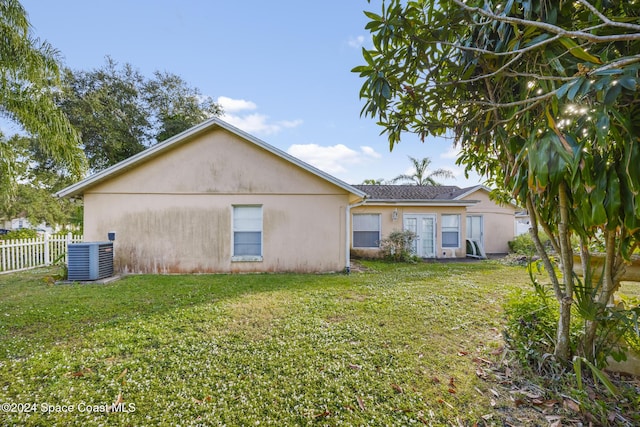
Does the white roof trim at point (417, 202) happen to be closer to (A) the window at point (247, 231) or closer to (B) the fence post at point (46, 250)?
(A) the window at point (247, 231)

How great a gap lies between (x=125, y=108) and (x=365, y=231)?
18063 mm

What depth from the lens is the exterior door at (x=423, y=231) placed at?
1277 centimetres

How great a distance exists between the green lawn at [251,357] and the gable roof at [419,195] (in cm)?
669

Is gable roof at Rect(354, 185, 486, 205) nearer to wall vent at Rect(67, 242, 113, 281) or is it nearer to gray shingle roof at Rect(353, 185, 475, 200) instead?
gray shingle roof at Rect(353, 185, 475, 200)

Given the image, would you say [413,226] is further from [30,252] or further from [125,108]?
[125,108]

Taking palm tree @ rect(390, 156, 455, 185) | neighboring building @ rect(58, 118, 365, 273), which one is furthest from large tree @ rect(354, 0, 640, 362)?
palm tree @ rect(390, 156, 455, 185)

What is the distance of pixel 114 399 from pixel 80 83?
860 inches

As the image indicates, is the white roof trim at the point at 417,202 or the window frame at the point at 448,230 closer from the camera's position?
the white roof trim at the point at 417,202

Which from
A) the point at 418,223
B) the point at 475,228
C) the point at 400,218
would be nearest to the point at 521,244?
the point at 475,228

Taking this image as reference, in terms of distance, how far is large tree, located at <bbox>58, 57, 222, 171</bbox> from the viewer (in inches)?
630

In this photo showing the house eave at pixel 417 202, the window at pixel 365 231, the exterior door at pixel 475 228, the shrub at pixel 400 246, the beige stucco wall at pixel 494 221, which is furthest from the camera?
the exterior door at pixel 475 228

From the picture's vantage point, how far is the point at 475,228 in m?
14.5

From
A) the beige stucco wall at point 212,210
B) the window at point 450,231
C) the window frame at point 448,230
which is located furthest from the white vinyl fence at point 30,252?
the window at point 450,231

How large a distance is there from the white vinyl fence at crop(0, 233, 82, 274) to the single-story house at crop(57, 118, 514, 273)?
2.45 meters
